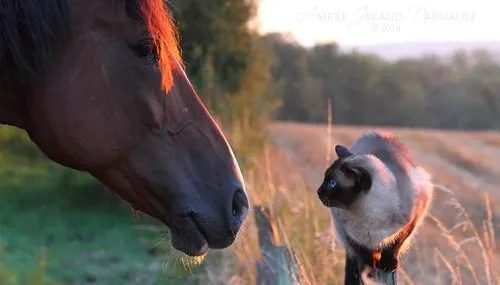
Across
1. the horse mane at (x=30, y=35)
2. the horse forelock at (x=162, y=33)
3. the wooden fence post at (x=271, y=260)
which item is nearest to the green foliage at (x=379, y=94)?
the wooden fence post at (x=271, y=260)

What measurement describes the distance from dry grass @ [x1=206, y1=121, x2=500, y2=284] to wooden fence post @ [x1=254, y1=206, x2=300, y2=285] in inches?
1.9

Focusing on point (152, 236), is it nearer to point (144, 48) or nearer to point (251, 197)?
point (251, 197)

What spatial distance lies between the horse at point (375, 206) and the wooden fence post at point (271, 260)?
54 cm

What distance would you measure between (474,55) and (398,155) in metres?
35.8

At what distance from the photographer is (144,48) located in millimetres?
1823

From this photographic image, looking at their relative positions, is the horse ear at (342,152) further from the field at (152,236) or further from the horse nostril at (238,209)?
the horse nostril at (238,209)

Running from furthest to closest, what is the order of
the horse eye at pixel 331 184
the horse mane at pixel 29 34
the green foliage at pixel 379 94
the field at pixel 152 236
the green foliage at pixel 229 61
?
the green foliage at pixel 379 94, the green foliage at pixel 229 61, the field at pixel 152 236, the horse eye at pixel 331 184, the horse mane at pixel 29 34

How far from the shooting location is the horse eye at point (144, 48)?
1820 millimetres

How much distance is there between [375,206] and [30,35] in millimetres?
1068

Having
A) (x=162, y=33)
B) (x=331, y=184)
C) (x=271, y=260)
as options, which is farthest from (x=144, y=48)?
(x=271, y=260)

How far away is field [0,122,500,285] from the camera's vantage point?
4.12 metres

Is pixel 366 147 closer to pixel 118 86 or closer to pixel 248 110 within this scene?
pixel 118 86

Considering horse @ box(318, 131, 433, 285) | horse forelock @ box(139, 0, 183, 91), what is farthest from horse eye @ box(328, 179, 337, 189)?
horse forelock @ box(139, 0, 183, 91)

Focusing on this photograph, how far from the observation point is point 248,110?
329 inches
